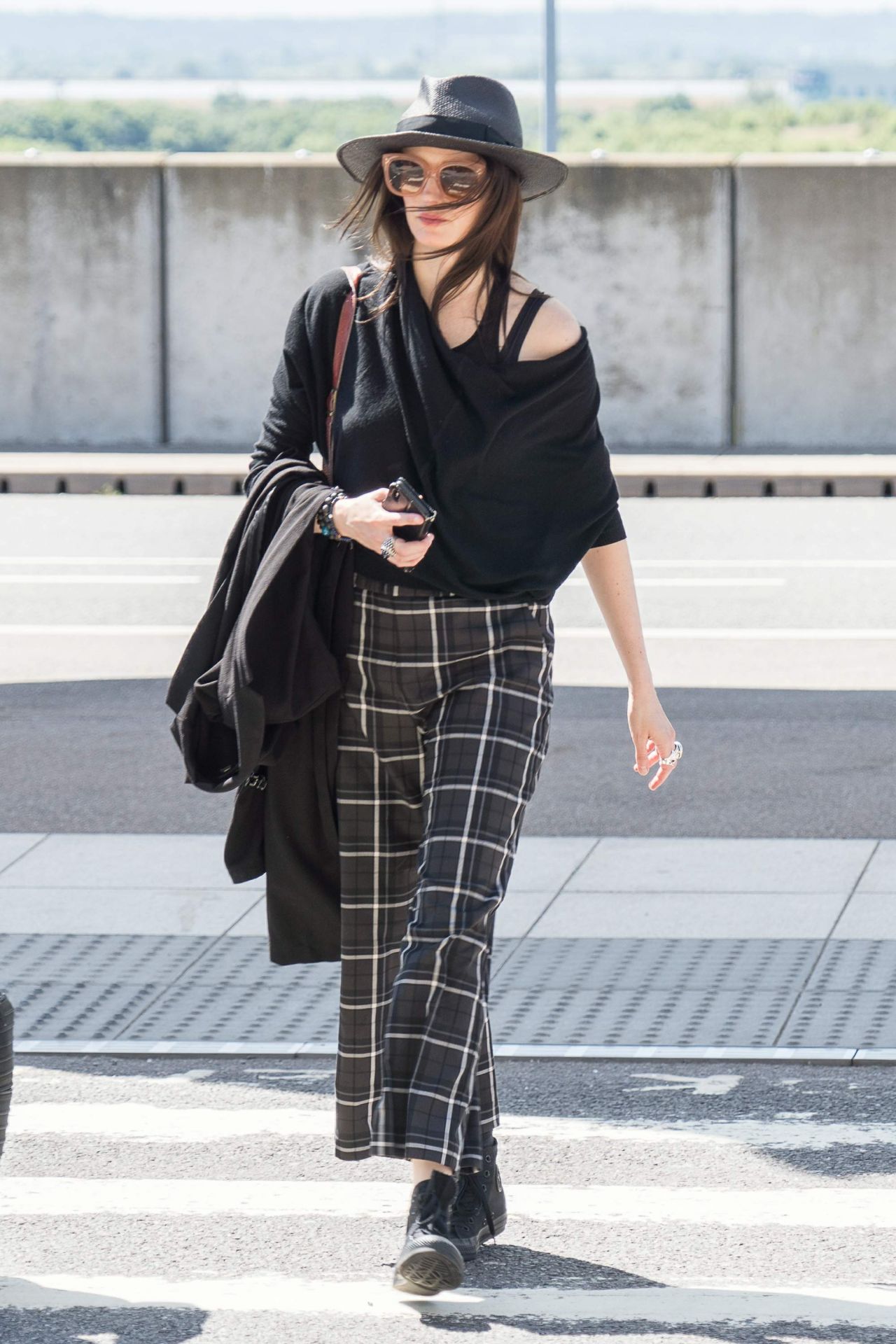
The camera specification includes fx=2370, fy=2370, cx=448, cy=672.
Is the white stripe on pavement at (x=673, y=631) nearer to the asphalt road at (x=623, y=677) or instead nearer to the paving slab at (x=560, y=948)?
the asphalt road at (x=623, y=677)

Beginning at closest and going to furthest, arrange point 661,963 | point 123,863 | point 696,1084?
point 696,1084 → point 661,963 → point 123,863

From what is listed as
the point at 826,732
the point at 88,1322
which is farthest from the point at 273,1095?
the point at 826,732

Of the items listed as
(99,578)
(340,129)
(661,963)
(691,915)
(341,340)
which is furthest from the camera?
(340,129)

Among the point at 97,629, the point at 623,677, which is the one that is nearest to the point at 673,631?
the point at 623,677

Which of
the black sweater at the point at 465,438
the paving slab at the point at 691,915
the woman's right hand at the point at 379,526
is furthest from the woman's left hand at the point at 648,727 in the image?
the paving slab at the point at 691,915

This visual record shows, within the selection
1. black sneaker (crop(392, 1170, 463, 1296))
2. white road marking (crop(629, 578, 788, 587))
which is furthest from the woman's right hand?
white road marking (crop(629, 578, 788, 587))

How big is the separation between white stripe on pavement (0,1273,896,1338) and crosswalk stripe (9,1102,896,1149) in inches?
30.6

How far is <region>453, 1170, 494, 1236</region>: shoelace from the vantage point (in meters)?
4.02

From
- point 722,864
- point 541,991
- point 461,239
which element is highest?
point 461,239

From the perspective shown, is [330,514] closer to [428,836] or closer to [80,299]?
Result: [428,836]

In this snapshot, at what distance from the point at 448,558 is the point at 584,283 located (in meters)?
18.4

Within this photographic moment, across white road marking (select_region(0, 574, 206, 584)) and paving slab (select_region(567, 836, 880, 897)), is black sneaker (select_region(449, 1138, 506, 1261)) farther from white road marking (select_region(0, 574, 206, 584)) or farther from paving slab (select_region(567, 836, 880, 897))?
white road marking (select_region(0, 574, 206, 584))

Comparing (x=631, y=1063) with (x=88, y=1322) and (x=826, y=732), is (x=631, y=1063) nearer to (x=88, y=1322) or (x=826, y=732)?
(x=88, y=1322)

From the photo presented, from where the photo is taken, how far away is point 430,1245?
3834 mm
